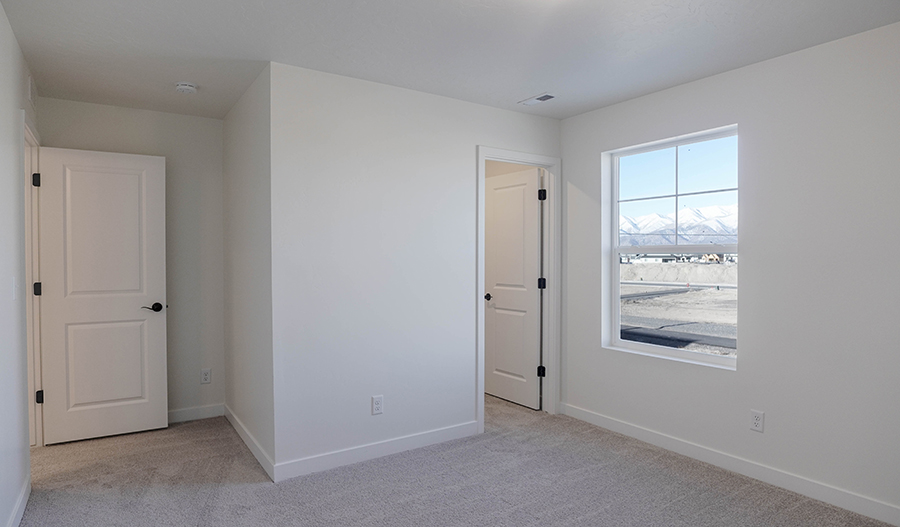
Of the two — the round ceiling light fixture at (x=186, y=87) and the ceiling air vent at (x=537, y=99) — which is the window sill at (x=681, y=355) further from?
the round ceiling light fixture at (x=186, y=87)

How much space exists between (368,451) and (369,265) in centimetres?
123

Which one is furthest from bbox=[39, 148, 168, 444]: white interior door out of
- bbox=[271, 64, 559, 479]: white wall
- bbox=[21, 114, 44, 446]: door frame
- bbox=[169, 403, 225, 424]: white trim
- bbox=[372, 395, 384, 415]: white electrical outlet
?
bbox=[372, 395, 384, 415]: white electrical outlet

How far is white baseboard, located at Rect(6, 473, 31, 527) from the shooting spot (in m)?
2.40

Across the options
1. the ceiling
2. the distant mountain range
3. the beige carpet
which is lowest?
the beige carpet

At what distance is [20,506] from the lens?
256 centimetres

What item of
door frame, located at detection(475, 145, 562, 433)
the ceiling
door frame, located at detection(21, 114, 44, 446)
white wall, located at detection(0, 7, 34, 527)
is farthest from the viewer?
door frame, located at detection(475, 145, 562, 433)

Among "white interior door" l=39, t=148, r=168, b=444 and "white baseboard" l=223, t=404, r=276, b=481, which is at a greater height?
"white interior door" l=39, t=148, r=168, b=444

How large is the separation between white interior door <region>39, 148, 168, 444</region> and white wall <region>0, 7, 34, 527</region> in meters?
0.95

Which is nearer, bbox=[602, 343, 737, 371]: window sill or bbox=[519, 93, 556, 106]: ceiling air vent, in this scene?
bbox=[602, 343, 737, 371]: window sill

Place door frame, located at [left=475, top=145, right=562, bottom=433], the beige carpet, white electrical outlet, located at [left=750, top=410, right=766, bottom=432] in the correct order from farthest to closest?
1. door frame, located at [left=475, top=145, right=562, bottom=433]
2. white electrical outlet, located at [left=750, top=410, right=766, bottom=432]
3. the beige carpet

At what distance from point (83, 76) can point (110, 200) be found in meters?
0.92

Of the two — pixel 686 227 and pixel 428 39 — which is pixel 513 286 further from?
pixel 428 39

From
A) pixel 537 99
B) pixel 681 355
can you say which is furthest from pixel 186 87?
pixel 681 355

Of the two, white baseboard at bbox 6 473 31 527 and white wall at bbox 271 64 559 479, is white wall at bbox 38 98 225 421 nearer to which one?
white baseboard at bbox 6 473 31 527
